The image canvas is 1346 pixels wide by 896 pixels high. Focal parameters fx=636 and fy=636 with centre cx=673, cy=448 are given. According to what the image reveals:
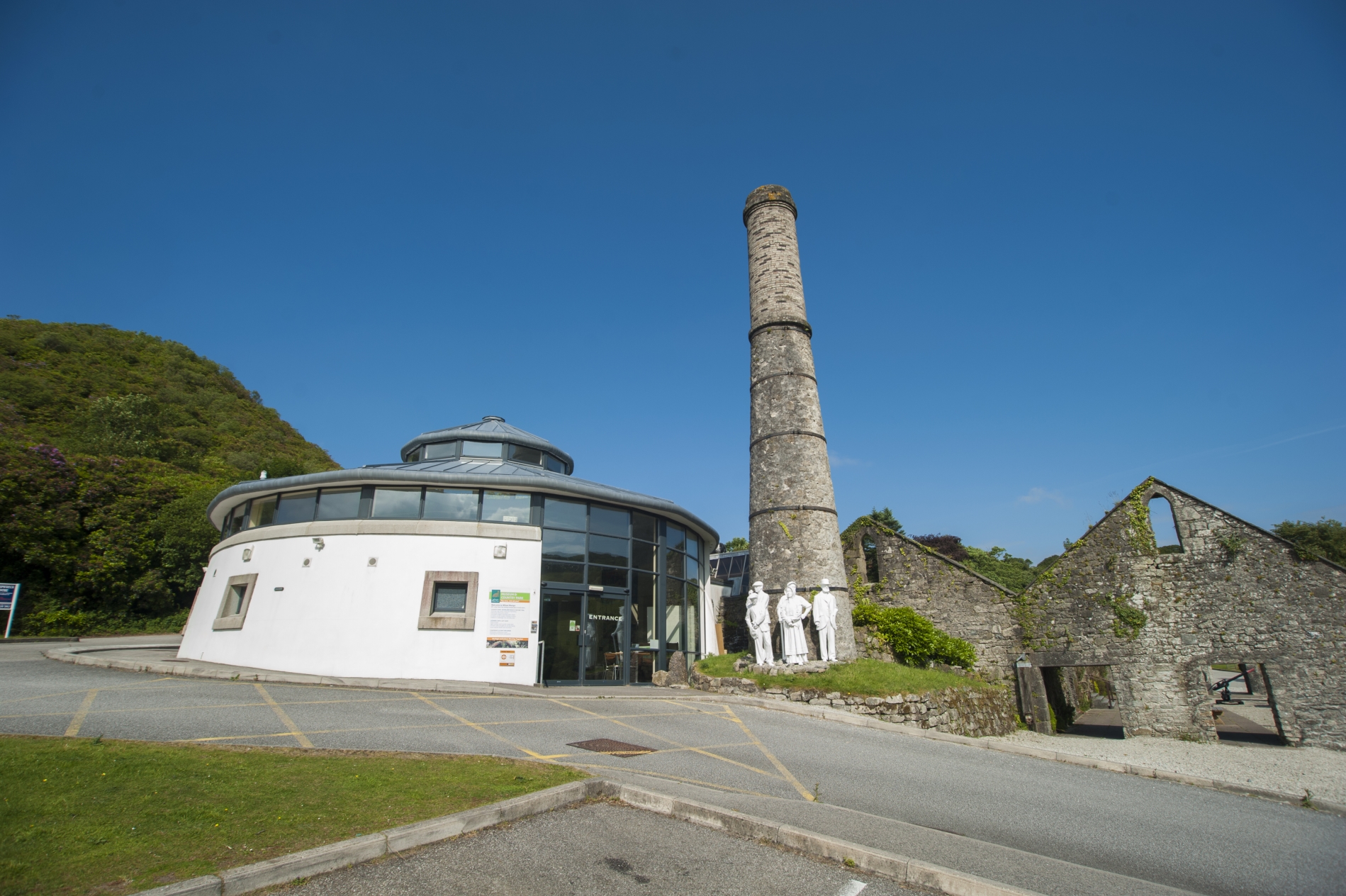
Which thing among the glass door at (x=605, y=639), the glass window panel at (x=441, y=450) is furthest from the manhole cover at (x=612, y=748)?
the glass window panel at (x=441, y=450)

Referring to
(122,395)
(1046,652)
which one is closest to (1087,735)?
(1046,652)

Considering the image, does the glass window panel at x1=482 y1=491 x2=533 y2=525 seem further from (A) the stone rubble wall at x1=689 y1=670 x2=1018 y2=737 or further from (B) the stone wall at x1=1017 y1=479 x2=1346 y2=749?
(B) the stone wall at x1=1017 y1=479 x2=1346 y2=749

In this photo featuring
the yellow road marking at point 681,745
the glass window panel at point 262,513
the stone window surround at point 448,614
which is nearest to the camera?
the yellow road marking at point 681,745

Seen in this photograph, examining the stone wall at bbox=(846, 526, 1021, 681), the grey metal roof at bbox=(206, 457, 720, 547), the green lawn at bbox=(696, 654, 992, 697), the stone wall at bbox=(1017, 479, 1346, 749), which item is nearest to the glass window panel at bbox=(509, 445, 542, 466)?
the grey metal roof at bbox=(206, 457, 720, 547)

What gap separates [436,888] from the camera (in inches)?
150

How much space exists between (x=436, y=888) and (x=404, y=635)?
12.0 metres

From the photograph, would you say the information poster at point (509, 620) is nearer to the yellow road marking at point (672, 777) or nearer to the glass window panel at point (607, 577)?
the glass window panel at point (607, 577)

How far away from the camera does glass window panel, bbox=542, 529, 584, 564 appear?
16.3 metres

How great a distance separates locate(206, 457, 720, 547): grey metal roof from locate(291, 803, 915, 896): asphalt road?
1179 cm

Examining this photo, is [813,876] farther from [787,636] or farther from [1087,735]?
[1087,735]

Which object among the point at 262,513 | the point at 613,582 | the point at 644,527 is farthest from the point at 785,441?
the point at 262,513

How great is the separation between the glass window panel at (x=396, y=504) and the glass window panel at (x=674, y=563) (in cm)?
709

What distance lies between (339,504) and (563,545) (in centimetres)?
583

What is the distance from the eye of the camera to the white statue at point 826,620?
15680 millimetres
